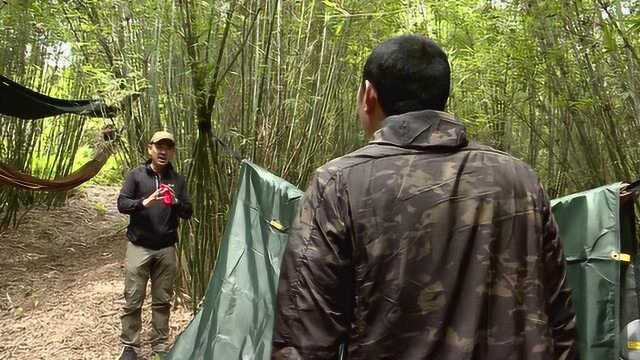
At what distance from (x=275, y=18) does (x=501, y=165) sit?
214 centimetres

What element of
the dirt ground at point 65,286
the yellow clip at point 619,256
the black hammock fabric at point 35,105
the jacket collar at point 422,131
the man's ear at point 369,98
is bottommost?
the dirt ground at point 65,286

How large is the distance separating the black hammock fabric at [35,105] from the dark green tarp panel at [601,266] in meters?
2.74

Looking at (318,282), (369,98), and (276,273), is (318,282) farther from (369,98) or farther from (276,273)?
(276,273)

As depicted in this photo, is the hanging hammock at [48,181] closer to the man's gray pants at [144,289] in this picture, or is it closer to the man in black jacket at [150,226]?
the man in black jacket at [150,226]

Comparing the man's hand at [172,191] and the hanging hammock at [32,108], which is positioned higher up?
the hanging hammock at [32,108]

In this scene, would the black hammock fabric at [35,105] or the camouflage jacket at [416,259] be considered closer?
the camouflage jacket at [416,259]

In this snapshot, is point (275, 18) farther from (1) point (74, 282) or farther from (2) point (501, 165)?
(1) point (74, 282)

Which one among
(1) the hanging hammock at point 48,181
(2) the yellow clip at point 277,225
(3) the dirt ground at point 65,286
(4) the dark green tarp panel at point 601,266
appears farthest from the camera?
(1) the hanging hammock at point 48,181

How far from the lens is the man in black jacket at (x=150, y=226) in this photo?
298 cm

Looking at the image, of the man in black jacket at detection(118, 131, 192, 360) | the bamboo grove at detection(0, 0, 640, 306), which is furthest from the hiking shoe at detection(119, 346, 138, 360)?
the bamboo grove at detection(0, 0, 640, 306)

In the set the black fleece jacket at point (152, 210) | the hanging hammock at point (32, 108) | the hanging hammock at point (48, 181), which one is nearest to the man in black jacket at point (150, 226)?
the black fleece jacket at point (152, 210)

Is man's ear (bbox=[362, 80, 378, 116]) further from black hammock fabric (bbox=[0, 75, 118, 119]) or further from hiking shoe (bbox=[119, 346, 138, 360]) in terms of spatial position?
black hammock fabric (bbox=[0, 75, 118, 119])

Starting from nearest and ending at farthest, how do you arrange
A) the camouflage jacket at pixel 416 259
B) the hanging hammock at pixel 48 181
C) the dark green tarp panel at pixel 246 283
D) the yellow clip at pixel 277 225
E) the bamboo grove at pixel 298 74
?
the camouflage jacket at pixel 416 259 → the dark green tarp panel at pixel 246 283 → the yellow clip at pixel 277 225 → the bamboo grove at pixel 298 74 → the hanging hammock at pixel 48 181

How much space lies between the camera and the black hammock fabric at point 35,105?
11.7ft
